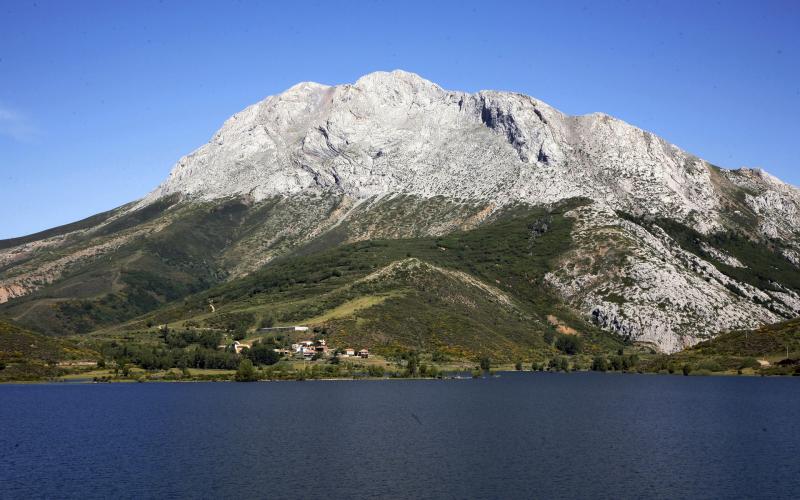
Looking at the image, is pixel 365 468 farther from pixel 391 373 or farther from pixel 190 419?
pixel 391 373

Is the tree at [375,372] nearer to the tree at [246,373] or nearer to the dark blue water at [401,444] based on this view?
the tree at [246,373]

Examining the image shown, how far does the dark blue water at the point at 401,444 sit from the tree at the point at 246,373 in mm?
28975

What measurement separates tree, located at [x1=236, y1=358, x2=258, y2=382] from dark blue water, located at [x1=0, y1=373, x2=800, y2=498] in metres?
29.0

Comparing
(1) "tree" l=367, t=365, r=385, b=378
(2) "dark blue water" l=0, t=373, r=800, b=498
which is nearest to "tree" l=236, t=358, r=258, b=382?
(1) "tree" l=367, t=365, r=385, b=378

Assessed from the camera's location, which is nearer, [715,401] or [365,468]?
[365,468]

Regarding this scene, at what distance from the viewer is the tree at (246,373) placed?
191 metres

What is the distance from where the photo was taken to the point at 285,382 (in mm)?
191500

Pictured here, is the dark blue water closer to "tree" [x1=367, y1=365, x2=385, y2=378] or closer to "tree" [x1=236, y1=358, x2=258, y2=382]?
"tree" [x1=236, y1=358, x2=258, y2=382]

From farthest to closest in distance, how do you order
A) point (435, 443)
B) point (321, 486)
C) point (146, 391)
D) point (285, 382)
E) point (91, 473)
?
point (285, 382) → point (146, 391) → point (435, 443) → point (91, 473) → point (321, 486)

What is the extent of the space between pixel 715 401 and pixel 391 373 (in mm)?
79373

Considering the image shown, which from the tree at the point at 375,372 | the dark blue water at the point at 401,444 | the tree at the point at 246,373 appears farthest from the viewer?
the tree at the point at 375,372

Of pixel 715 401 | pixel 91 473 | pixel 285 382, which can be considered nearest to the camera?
pixel 91 473

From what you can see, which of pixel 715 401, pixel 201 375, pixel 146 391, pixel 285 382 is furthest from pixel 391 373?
pixel 715 401

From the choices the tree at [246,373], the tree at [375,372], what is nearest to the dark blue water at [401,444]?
the tree at [246,373]
